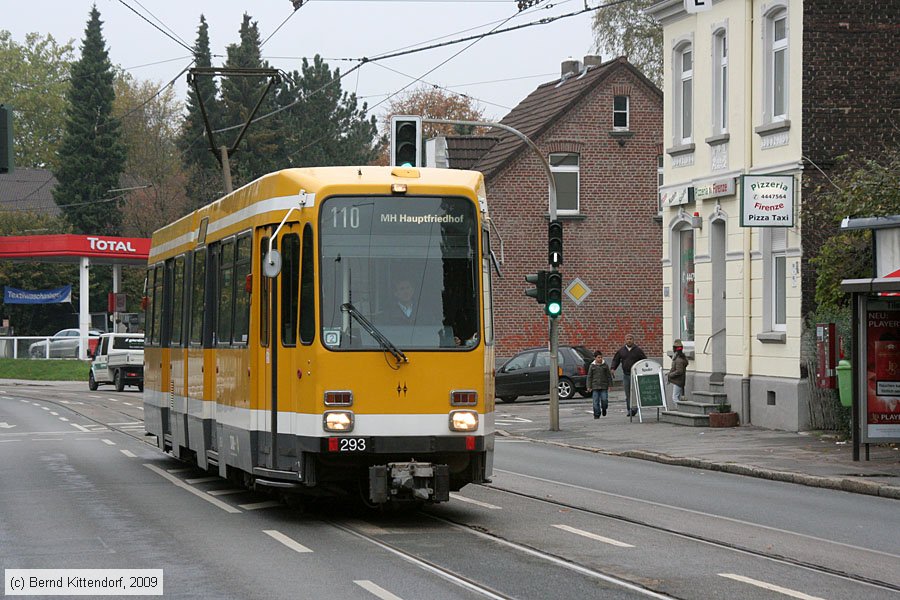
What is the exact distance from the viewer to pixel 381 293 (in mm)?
13312

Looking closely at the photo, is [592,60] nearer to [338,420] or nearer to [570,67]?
[570,67]

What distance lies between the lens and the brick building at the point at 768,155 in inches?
1055

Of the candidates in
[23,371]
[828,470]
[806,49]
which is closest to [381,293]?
[828,470]

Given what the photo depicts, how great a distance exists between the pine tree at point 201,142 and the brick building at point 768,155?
50552mm

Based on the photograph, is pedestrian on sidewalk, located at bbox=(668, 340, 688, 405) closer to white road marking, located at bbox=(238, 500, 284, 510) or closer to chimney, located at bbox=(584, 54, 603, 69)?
white road marking, located at bbox=(238, 500, 284, 510)

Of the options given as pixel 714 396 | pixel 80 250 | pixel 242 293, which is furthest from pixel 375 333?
pixel 80 250

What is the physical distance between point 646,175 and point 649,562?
120 ft

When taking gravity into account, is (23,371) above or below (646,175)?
below

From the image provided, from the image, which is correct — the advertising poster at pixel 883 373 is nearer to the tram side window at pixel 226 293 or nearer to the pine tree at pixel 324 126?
the tram side window at pixel 226 293

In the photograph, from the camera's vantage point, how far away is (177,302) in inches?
749

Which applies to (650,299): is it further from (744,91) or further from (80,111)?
(80,111)

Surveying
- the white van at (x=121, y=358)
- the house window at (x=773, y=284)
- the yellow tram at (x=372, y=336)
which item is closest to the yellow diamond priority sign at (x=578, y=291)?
the house window at (x=773, y=284)

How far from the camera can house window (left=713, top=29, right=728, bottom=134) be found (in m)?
30.0

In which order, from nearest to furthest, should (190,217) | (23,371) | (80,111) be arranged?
(190,217), (23,371), (80,111)
